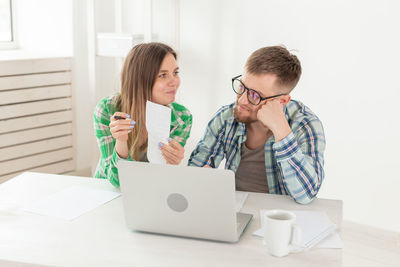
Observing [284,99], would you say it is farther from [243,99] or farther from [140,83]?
[140,83]

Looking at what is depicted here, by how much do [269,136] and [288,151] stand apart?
324mm

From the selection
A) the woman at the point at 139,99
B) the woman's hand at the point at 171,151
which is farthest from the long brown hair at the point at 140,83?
the woman's hand at the point at 171,151

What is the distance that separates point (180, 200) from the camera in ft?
4.32

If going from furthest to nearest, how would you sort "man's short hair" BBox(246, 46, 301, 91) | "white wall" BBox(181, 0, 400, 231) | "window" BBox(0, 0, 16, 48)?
"window" BBox(0, 0, 16, 48), "white wall" BBox(181, 0, 400, 231), "man's short hair" BBox(246, 46, 301, 91)

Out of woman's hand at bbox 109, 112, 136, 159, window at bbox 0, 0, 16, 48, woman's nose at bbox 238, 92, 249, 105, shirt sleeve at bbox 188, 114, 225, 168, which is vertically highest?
window at bbox 0, 0, 16, 48

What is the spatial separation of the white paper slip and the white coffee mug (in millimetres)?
594

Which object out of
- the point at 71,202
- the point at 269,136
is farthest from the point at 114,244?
the point at 269,136

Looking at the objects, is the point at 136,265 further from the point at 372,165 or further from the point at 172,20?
the point at 172,20

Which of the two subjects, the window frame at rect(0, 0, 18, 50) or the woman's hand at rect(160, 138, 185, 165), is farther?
the window frame at rect(0, 0, 18, 50)

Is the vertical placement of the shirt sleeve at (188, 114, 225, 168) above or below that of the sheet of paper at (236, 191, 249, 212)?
above

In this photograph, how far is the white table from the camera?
4.01 feet

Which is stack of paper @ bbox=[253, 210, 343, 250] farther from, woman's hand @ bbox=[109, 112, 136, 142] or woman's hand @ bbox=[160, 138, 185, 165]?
woman's hand @ bbox=[109, 112, 136, 142]

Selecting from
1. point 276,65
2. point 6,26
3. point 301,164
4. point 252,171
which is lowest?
point 252,171

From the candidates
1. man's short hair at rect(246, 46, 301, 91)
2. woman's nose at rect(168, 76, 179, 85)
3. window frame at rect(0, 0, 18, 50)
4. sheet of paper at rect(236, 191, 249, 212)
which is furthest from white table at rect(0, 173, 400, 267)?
window frame at rect(0, 0, 18, 50)
